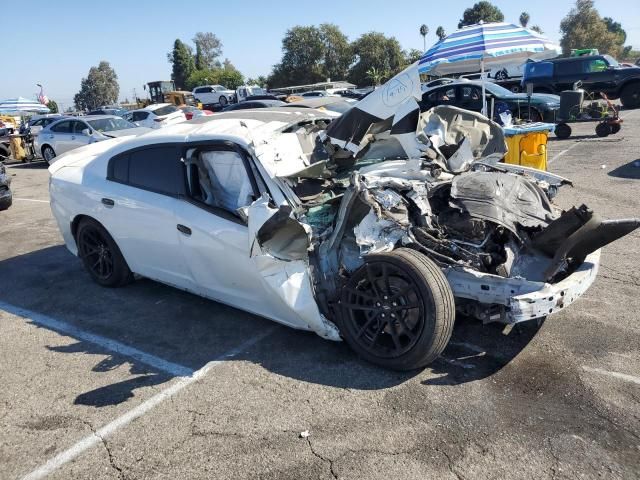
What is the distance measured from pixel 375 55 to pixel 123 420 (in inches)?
2553

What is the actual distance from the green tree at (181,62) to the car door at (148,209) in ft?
278

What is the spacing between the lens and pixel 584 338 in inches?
151

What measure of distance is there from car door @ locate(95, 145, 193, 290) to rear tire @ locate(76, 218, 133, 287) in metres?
0.16

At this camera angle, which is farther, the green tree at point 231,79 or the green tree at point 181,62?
the green tree at point 181,62

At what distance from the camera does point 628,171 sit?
30.9 ft

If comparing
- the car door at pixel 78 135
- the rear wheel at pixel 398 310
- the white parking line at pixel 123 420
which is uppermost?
the car door at pixel 78 135

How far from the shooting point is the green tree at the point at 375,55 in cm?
6247

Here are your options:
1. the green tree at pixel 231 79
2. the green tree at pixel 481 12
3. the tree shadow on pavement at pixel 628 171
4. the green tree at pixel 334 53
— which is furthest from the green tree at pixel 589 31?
the tree shadow on pavement at pixel 628 171

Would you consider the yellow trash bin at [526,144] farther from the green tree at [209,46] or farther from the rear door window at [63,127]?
the green tree at [209,46]

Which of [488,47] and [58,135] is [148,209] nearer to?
[488,47]

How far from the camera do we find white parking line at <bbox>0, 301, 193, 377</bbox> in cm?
379

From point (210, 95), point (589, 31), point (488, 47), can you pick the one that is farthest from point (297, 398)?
point (589, 31)

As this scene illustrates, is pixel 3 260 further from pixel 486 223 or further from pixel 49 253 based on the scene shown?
pixel 486 223

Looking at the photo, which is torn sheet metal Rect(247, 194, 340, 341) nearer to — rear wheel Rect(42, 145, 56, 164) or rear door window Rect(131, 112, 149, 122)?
rear wheel Rect(42, 145, 56, 164)
